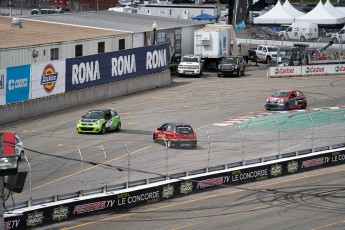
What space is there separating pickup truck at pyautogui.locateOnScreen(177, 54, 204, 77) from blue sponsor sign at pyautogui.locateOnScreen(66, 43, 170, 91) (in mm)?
4259

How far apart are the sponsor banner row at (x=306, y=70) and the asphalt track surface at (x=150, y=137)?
4.63m

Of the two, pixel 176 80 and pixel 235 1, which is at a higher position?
pixel 235 1

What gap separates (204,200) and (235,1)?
→ 60.3m

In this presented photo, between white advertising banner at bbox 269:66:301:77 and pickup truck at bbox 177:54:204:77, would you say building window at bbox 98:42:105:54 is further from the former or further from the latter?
white advertising banner at bbox 269:66:301:77

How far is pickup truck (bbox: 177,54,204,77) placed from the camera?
7038 centimetres

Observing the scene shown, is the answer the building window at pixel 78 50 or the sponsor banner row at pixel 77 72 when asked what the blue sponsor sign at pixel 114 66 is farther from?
the building window at pixel 78 50

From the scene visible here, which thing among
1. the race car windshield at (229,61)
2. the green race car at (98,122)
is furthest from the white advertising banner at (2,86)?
the race car windshield at (229,61)

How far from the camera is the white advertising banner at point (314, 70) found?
2830 inches

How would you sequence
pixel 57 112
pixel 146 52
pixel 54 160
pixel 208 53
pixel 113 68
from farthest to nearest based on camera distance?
pixel 208 53 → pixel 146 52 → pixel 113 68 → pixel 57 112 → pixel 54 160

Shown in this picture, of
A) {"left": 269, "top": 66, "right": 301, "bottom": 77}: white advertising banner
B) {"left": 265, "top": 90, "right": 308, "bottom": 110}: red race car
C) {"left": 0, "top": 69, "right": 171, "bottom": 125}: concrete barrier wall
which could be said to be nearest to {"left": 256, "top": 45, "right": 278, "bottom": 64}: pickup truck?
{"left": 269, "top": 66, "right": 301, "bottom": 77}: white advertising banner

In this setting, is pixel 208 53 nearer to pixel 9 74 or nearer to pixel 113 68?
pixel 113 68

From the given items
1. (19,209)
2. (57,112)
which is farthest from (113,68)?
(19,209)

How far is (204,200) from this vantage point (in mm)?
31750

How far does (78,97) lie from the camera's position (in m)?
53.9
